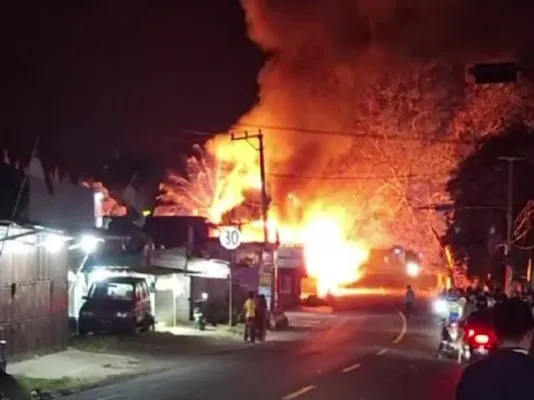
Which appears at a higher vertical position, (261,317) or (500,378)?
(500,378)

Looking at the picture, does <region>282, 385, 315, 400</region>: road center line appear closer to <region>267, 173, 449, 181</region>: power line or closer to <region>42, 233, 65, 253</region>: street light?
<region>42, 233, 65, 253</region>: street light

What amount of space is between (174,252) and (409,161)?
19.1 metres

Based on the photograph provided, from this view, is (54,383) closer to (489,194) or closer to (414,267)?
(489,194)

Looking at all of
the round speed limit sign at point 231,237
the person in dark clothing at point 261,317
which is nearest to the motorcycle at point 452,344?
the person in dark clothing at point 261,317

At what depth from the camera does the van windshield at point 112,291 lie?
115ft

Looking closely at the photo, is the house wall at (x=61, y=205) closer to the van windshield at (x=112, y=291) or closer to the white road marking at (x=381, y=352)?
the van windshield at (x=112, y=291)

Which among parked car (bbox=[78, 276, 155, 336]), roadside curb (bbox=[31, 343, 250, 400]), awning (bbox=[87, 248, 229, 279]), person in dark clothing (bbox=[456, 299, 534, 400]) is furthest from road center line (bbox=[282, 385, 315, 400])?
awning (bbox=[87, 248, 229, 279])

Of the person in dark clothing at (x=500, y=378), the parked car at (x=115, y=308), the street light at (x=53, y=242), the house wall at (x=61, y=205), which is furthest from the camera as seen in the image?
the parked car at (x=115, y=308)

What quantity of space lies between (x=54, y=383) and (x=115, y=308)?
12514 mm

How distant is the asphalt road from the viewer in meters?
19.9

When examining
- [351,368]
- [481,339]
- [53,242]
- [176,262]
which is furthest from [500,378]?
[176,262]

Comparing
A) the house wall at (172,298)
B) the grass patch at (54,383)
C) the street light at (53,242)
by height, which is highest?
the street light at (53,242)

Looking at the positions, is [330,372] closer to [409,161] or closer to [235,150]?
[409,161]

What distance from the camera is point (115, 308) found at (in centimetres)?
3466
